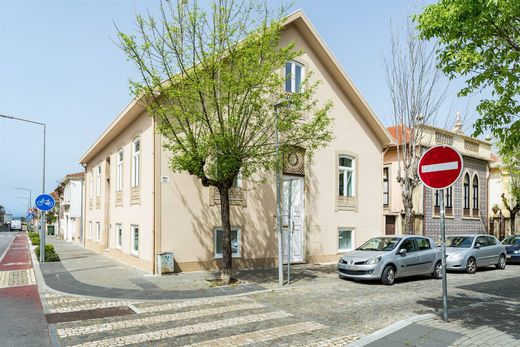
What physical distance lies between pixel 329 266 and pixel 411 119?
7.50 meters

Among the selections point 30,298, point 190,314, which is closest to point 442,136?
point 190,314

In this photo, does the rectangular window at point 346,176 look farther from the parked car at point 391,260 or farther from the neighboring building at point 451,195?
the parked car at point 391,260

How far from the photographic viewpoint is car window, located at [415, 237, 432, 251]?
14078 mm

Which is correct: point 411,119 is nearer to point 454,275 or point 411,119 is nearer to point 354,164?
point 354,164

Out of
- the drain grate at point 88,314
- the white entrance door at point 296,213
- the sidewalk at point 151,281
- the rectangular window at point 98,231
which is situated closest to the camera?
the drain grate at point 88,314

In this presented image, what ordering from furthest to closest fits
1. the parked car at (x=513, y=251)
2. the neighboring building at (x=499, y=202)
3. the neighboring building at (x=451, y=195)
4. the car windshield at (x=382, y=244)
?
the neighboring building at (x=499, y=202) < the neighboring building at (x=451, y=195) < the parked car at (x=513, y=251) < the car windshield at (x=382, y=244)

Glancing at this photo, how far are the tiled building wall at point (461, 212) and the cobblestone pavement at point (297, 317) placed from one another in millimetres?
12465

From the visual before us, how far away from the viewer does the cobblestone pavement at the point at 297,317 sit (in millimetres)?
7020

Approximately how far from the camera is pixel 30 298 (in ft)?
34.5

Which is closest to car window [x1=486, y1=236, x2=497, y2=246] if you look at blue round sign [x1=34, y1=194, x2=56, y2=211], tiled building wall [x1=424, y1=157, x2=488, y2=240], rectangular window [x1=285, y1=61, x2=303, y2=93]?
tiled building wall [x1=424, y1=157, x2=488, y2=240]

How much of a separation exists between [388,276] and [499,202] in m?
22.1

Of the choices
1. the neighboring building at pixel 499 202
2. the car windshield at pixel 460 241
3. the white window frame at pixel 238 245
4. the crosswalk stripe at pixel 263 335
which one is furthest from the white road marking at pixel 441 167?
the neighboring building at pixel 499 202

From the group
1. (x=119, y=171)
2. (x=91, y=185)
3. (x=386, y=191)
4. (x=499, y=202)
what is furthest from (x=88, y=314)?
(x=499, y=202)

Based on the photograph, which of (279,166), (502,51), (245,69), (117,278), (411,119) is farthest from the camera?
(411,119)
